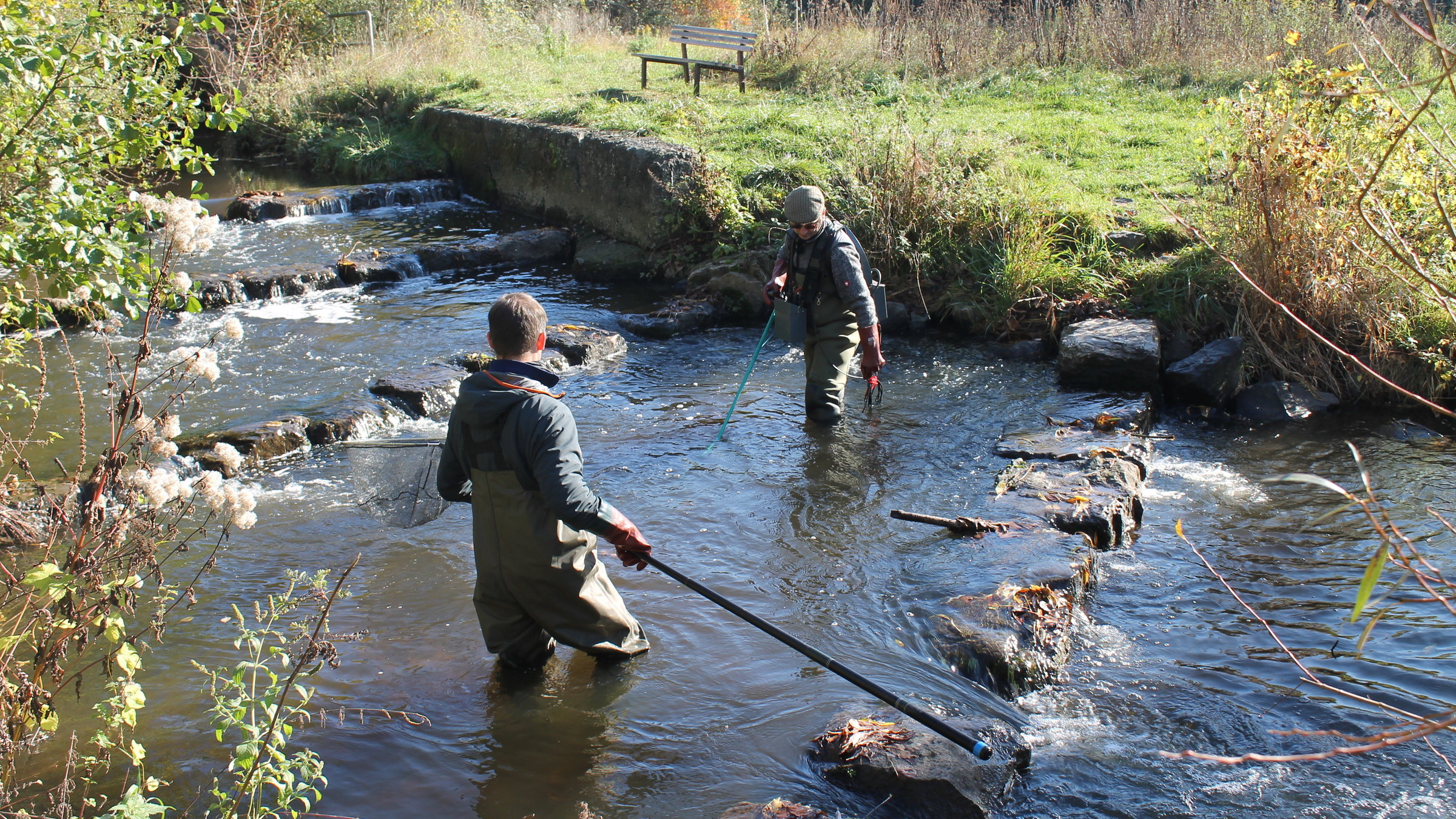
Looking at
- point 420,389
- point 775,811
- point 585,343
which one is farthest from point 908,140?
point 775,811

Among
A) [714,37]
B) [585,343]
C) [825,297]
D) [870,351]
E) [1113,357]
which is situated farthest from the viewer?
[714,37]

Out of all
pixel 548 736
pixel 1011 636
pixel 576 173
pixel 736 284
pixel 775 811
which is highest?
pixel 576 173

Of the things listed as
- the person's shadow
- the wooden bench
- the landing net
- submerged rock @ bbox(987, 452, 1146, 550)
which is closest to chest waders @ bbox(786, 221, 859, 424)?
→ submerged rock @ bbox(987, 452, 1146, 550)

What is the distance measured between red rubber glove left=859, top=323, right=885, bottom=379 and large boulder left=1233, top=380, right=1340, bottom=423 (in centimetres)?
290

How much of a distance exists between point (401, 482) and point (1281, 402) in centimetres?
605

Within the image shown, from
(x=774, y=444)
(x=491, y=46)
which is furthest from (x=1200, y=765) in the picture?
(x=491, y=46)

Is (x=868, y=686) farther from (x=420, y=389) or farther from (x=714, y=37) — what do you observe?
(x=714, y=37)

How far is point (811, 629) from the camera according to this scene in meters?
4.62

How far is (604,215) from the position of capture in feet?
42.8

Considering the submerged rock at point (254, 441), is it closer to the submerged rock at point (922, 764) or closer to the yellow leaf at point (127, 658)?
the yellow leaf at point (127, 658)

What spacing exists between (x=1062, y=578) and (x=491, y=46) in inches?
814

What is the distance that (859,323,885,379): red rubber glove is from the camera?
639 centimetres

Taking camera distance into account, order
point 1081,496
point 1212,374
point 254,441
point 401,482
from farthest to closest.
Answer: point 1212,374 < point 254,441 < point 1081,496 < point 401,482

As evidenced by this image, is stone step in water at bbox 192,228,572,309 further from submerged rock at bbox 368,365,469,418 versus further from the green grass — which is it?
submerged rock at bbox 368,365,469,418
